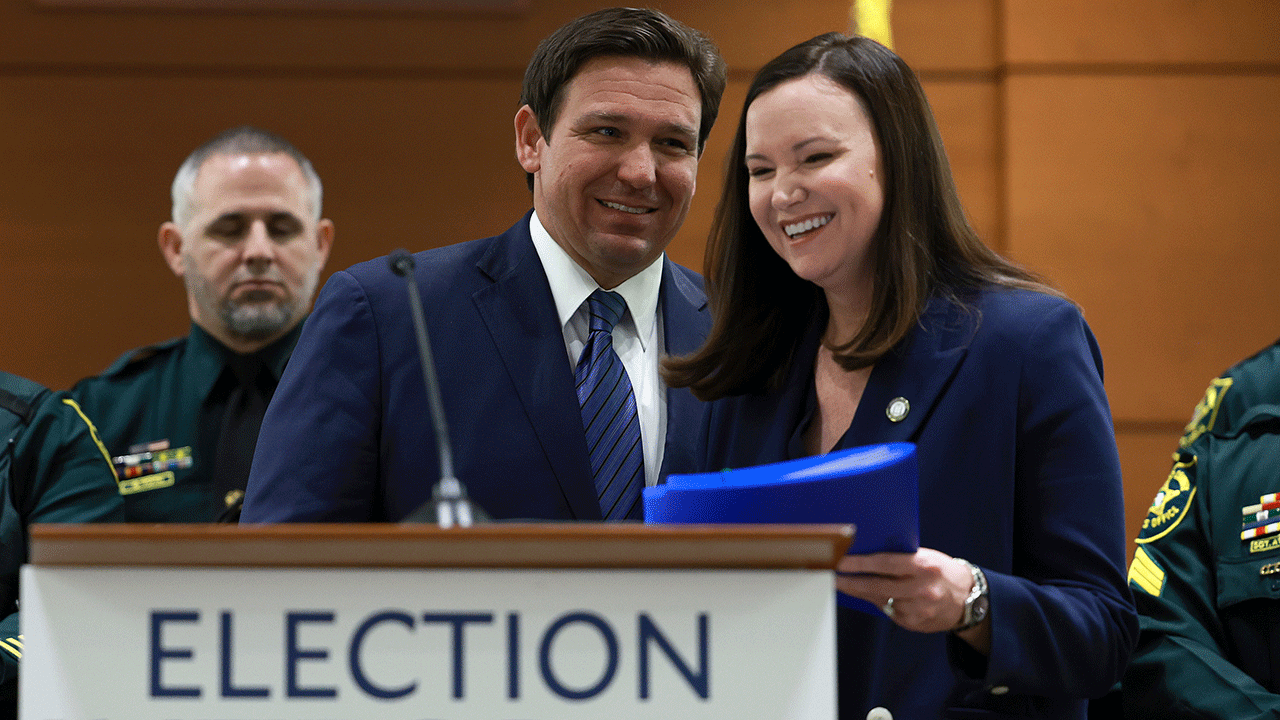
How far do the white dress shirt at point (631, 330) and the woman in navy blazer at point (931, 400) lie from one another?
216 millimetres

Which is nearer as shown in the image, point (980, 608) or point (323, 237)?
point (980, 608)

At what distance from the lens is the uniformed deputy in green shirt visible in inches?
84.9

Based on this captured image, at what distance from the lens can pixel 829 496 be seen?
123 cm

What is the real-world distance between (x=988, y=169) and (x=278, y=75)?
2337mm

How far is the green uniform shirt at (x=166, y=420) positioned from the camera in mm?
3285

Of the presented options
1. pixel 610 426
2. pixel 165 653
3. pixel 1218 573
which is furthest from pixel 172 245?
pixel 1218 573

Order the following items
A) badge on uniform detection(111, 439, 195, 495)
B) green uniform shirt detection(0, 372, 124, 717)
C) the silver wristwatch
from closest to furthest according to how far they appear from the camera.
A: 1. the silver wristwatch
2. green uniform shirt detection(0, 372, 124, 717)
3. badge on uniform detection(111, 439, 195, 495)

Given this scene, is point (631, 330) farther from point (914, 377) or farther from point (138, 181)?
point (138, 181)

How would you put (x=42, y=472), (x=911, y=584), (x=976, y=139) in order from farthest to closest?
(x=976, y=139)
(x=42, y=472)
(x=911, y=584)

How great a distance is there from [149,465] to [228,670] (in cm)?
242

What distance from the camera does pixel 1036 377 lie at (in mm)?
1624

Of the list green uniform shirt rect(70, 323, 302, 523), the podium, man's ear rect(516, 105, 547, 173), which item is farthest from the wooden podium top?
green uniform shirt rect(70, 323, 302, 523)

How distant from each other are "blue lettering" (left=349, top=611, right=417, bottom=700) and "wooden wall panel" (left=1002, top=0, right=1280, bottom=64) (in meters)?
3.36

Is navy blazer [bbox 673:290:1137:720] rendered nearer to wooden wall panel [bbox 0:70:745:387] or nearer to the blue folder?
the blue folder
